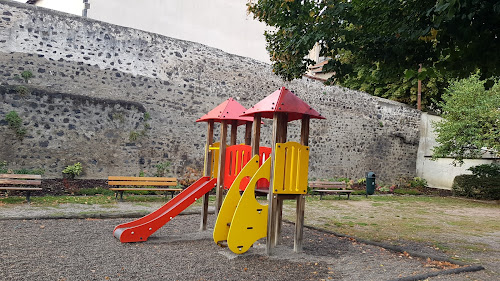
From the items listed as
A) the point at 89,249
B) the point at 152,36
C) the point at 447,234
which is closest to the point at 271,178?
the point at 89,249

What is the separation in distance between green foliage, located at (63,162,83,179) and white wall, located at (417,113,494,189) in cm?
1476

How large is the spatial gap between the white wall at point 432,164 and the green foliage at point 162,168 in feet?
39.6

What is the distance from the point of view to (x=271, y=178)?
5.51 meters

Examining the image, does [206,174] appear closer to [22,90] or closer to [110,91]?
[110,91]

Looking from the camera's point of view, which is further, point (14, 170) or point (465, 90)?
point (465, 90)

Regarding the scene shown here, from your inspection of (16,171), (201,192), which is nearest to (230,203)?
(201,192)

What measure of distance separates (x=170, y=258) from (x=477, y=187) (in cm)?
1464

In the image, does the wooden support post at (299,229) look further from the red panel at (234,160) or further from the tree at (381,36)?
the tree at (381,36)

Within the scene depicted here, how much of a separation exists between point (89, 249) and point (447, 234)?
6.63m

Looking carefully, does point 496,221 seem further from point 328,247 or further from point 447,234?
point 328,247

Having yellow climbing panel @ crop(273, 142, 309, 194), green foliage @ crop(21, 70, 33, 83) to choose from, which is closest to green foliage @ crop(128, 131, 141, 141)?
green foliage @ crop(21, 70, 33, 83)

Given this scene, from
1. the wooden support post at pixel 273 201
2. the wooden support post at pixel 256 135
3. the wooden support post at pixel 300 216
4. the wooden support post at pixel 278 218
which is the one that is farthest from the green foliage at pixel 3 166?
the wooden support post at pixel 300 216

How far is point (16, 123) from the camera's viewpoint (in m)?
10.3

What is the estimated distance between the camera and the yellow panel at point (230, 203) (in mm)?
5625
